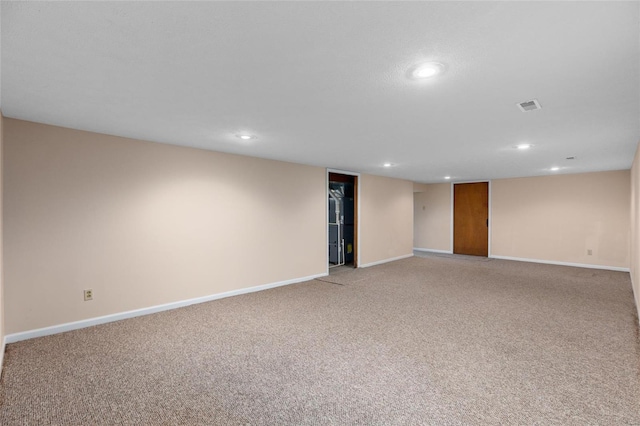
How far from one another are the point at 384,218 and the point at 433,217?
2.70 meters

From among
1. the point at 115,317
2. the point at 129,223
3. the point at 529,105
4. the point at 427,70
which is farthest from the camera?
the point at 129,223

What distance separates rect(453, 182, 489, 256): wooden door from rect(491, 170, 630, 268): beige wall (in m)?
0.24

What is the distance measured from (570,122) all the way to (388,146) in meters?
1.85

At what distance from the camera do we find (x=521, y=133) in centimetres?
325

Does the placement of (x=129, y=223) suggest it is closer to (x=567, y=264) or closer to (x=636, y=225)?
(x=636, y=225)

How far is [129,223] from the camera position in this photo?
3562 mm

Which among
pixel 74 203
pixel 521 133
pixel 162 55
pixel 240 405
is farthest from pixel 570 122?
pixel 74 203

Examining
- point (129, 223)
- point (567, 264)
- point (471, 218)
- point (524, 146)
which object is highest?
point (524, 146)

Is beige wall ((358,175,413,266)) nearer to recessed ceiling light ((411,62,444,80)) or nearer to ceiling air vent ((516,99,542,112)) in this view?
ceiling air vent ((516,99,542,112))

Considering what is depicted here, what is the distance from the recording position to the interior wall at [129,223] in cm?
295

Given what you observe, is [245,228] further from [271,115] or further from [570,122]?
[570,122]

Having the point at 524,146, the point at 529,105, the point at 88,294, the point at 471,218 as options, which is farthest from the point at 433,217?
the point at 88,294

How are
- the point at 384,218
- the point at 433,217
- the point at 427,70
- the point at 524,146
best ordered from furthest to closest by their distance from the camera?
the point at 433,217
the point at 384,218
the point at 524,146
the point at 427,70

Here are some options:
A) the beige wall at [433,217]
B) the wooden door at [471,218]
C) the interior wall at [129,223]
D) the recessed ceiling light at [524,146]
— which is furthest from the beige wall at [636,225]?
the interior wall at [129,223]
